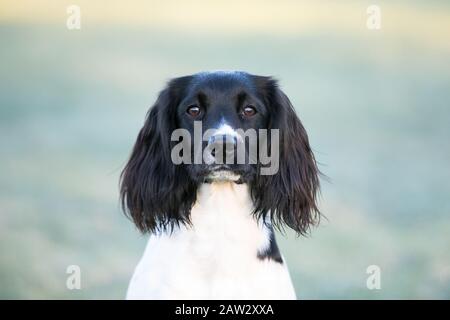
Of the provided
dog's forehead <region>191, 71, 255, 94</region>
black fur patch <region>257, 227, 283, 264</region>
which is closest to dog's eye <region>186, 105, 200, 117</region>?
dog's forehead <region>191, 71, 255, 94</region>

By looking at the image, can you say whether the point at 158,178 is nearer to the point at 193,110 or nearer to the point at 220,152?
the point at 193,110

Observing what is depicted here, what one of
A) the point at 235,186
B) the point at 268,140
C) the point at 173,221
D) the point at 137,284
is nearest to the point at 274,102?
the point at 268,140

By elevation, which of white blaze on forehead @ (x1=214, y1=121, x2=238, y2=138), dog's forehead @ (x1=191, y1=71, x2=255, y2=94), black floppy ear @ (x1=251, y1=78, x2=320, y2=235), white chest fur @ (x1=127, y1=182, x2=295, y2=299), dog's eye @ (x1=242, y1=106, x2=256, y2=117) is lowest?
white chest fur @ (x1=127, y1=182, x2=295, y2=299)

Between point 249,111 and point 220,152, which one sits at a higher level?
point 249,111

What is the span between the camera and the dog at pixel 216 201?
12.0ft

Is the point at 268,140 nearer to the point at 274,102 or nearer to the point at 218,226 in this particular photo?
the point at 274,102

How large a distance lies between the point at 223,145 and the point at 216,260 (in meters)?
0.64

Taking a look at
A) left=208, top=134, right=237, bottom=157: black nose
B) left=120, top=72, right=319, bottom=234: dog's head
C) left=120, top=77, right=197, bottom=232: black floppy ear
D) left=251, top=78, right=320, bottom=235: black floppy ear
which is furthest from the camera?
left=251, top=78, right=320, bottom=235: black floppy ear

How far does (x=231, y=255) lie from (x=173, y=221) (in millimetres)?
363

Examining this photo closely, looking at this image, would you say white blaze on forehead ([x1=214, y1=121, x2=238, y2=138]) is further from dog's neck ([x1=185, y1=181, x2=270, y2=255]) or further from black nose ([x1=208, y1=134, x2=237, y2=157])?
dog's neck ([x1=185, y1=181, x2=270, y2=255])

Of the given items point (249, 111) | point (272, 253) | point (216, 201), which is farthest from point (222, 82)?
point (272, 253)

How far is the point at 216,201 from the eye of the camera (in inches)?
145

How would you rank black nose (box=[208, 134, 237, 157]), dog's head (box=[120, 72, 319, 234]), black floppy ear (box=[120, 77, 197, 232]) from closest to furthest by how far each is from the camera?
black nose (box=[208, 134, 237, 157]), dog's head (box=[120, 72, 319, 234]), black floppy ear (box=[120, 77, 197, 232])

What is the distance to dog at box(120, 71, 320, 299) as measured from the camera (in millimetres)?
3658
